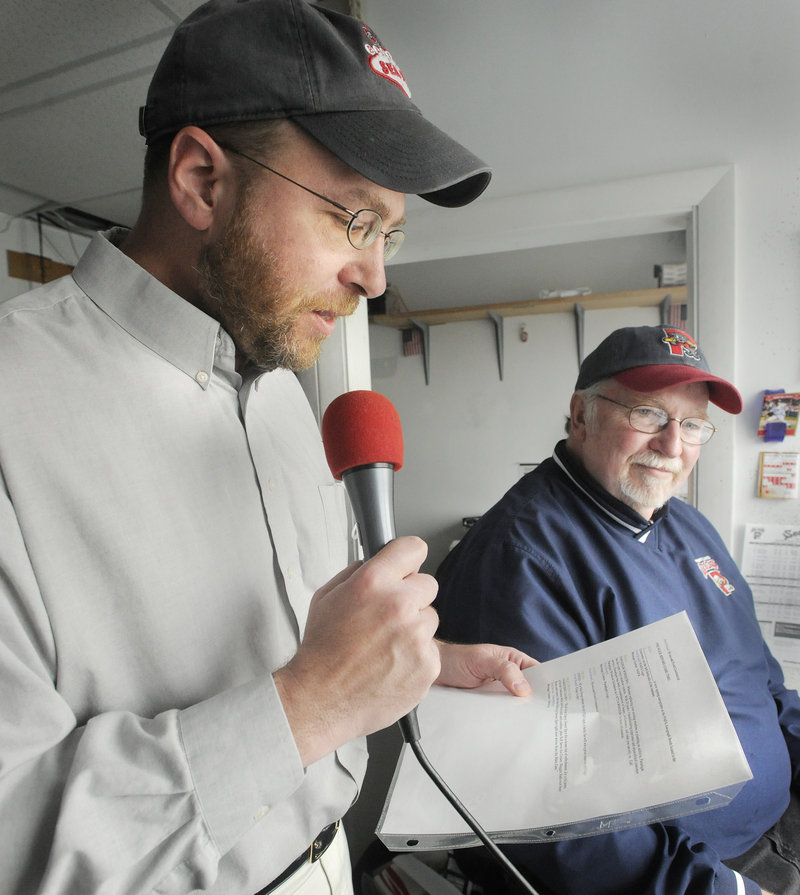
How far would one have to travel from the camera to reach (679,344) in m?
1.51

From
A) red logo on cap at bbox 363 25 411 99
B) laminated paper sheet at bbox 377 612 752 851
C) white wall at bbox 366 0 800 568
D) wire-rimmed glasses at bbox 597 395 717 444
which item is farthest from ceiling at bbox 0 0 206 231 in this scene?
laminated paper sheet at bbox 377 612 752 851

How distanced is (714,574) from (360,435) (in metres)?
1.29

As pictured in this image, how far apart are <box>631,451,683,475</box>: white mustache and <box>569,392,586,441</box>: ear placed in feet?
0.52

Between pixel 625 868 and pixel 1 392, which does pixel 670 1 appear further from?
pixel 625 868

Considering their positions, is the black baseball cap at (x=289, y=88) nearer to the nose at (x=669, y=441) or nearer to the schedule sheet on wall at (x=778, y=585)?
the nose at (x=669, y=441)

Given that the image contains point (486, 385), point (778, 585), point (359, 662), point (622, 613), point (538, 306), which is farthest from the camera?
point (486, 385)

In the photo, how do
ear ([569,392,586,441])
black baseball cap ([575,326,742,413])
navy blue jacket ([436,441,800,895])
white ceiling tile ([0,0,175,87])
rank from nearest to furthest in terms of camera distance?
1. navy blue jacket ([436,441,800,895])
2. white ceiling tile ([0,0,175,87])
3. black baseball cap ([575,326,742,413])
4. ear ([569,392,586,441])

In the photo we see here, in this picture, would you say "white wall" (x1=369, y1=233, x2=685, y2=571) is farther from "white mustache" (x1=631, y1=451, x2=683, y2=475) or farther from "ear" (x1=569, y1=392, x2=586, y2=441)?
"white mustache" (x1=631, y1=451, x2=683, y2=475)

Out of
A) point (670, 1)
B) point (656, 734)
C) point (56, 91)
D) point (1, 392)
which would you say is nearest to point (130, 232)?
point (1, 392)

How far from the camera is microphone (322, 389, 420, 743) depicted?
59 centimetres

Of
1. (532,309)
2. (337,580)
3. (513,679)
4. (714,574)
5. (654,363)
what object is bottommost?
(714,574)

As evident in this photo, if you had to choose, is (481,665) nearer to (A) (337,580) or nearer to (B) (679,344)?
(A) (337,580)

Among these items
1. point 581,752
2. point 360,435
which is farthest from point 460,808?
point 360,435

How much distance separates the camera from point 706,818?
1104mm
